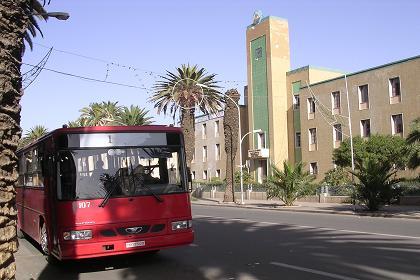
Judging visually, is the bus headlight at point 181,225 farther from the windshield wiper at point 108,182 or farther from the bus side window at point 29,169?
the bus side window at point 29,169

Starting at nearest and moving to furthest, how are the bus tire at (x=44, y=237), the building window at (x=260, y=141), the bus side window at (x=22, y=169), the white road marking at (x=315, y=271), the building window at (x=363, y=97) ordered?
the white road marking at (x=315, y=271) → the bus tire at (x=44, y=237) → the bus side window at (x=22, y=169) → the building window at (x=363, y=97) → the building window at (x=260, y=141)

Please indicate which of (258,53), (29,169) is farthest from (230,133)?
(29,169)

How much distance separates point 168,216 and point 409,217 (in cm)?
1492

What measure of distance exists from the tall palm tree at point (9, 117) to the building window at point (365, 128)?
42.4 meters

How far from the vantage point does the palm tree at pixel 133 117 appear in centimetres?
6078

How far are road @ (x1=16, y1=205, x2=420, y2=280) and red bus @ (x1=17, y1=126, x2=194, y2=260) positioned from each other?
63cm

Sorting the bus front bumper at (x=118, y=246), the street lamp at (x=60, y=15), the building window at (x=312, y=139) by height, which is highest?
the street lamp at (x=60, y=15)

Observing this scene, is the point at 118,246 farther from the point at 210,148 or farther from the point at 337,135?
the point at 210,148

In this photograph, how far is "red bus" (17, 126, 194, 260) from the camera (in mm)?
8992

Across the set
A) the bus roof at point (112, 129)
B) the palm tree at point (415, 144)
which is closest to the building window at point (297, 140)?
the palm tree at point (415, 144)

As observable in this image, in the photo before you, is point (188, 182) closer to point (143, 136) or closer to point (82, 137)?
point (143, 136)

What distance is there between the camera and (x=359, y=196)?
25.6 metres

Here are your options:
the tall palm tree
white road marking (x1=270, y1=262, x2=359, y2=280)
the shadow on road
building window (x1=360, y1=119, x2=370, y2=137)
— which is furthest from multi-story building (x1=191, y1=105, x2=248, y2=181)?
the tall palm tree

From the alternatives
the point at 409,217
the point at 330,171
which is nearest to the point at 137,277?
the point at 409,217
